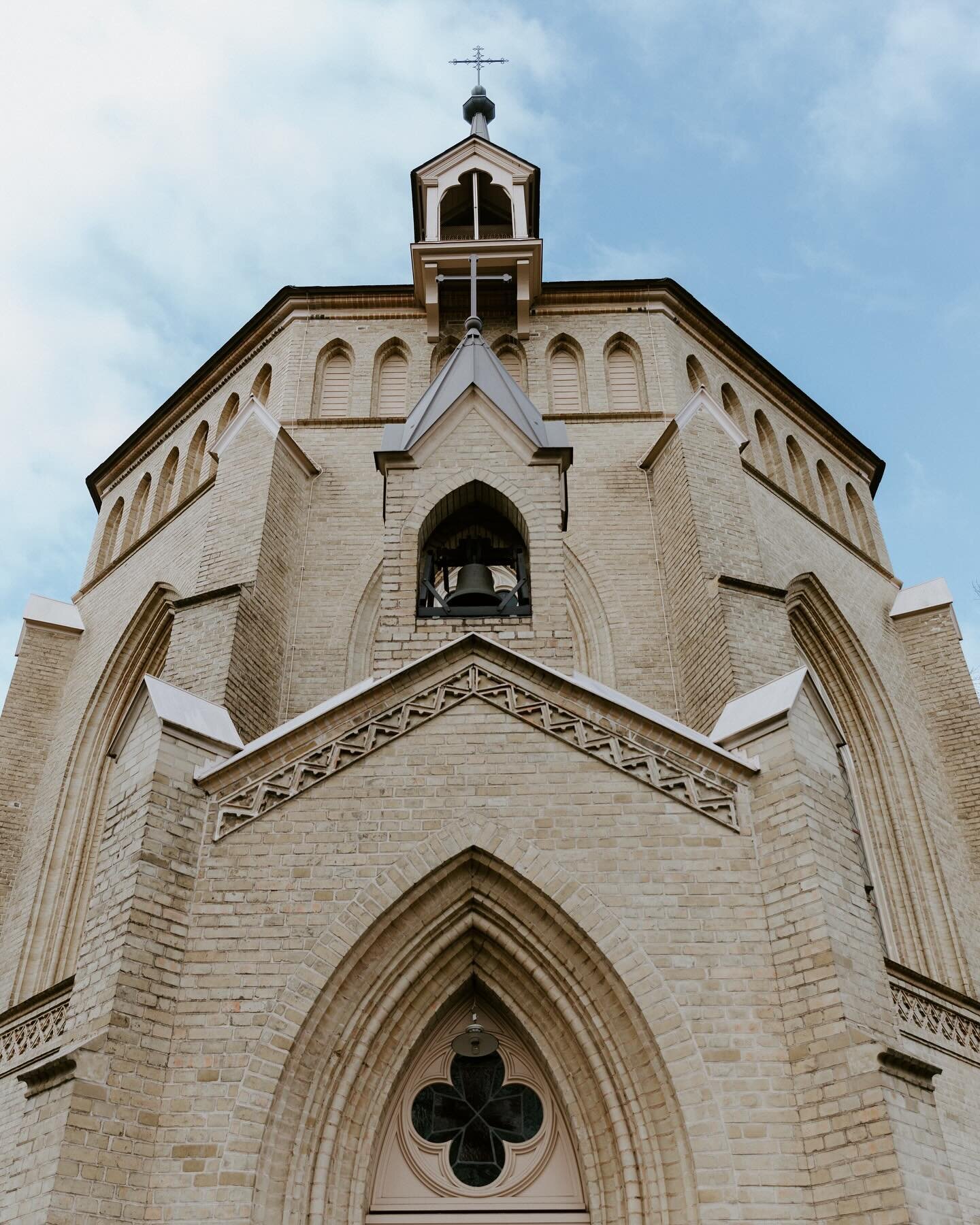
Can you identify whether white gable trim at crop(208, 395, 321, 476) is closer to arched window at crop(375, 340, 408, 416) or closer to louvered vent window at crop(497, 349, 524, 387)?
arched window at crop(375, 340, 408, 416)

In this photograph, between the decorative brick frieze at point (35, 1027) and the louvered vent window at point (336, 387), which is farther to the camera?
the louvered vent window at point (336, 387)

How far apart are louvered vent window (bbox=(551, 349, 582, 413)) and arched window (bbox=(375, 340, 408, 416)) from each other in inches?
86.4

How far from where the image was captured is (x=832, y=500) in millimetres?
18516

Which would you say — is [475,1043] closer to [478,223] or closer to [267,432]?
[267,432]

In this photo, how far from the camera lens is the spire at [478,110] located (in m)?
21.6

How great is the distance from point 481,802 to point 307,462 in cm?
834

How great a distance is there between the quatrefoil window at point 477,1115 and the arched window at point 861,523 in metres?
12.1

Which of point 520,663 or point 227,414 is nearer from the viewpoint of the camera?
point 520,663

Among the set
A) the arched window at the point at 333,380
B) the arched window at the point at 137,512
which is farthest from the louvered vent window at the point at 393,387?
the arched window at the point at 137,512

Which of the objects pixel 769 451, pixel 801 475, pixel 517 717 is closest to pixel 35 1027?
pixel 517 717

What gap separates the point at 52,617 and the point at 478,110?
1242 cm

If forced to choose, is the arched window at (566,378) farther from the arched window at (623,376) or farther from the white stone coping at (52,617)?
the white stone coping at (52,617)

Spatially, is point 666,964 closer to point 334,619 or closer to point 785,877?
point 785,877

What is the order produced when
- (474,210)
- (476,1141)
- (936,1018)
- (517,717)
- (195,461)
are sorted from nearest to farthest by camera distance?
(476,1141) → (517,717) → (936,1018) → (195,461) → (474,210)
